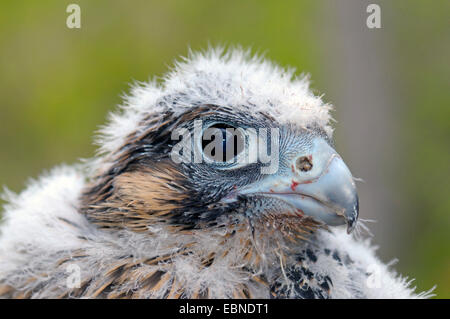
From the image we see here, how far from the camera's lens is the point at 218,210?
6.40ft

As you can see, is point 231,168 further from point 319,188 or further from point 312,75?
point 312,75

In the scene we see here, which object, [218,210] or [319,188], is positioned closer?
[319,188]

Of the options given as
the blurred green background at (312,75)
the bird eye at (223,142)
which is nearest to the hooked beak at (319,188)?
the bird eye at (223,142)

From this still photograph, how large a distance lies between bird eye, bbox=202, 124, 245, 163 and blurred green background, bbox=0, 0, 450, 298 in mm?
2951

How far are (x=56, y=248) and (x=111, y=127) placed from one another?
0.61 metres

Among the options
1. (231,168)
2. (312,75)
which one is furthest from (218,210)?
(312,75)

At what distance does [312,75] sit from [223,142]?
4.12m

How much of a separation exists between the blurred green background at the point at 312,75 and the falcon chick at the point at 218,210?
2756mm

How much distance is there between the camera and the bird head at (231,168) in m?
1.87

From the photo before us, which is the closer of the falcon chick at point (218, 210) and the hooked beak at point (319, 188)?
the hooked beak at point (319, 188)

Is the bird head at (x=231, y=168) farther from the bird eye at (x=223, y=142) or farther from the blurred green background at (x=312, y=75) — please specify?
the blurred green background at (x=312, y=75)

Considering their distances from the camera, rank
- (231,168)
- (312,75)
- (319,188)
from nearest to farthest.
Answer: (319,188) → (231,168) → (312,75)

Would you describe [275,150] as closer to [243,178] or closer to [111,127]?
[243,178]

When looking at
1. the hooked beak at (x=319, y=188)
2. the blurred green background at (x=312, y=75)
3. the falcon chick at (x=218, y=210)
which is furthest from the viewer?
the blurred green background at (x=312, y=75)
